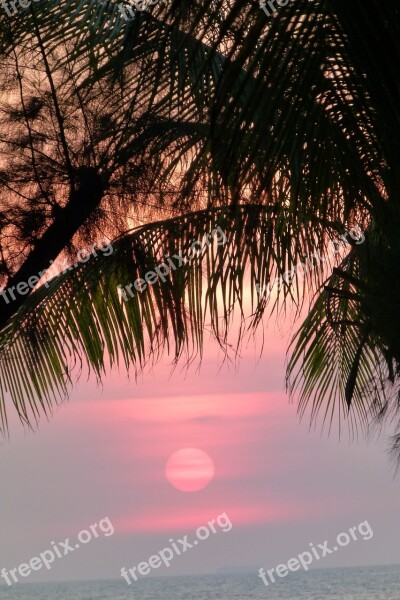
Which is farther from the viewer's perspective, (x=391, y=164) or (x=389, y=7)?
(x=391, y=164)

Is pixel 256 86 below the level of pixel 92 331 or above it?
below

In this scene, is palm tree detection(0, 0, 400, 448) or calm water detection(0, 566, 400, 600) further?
calm water detection(0, 566, 400, 600)

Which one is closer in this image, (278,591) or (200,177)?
(200,177)

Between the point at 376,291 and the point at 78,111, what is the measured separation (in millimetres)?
2415

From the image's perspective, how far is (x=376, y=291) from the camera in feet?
14.6

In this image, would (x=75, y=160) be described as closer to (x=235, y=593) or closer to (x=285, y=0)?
(x=285, y=0)

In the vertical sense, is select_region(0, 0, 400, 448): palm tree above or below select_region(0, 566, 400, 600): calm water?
below

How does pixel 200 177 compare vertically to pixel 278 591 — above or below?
below

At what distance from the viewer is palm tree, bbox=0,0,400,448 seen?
2.34m

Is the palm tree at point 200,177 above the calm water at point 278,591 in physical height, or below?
below

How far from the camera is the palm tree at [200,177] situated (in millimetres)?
2336

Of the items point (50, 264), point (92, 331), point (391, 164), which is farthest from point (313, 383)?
point (391, 164)

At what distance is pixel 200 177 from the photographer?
4.59 m

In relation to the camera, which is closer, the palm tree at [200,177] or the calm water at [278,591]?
the palm tree at [200,177]
